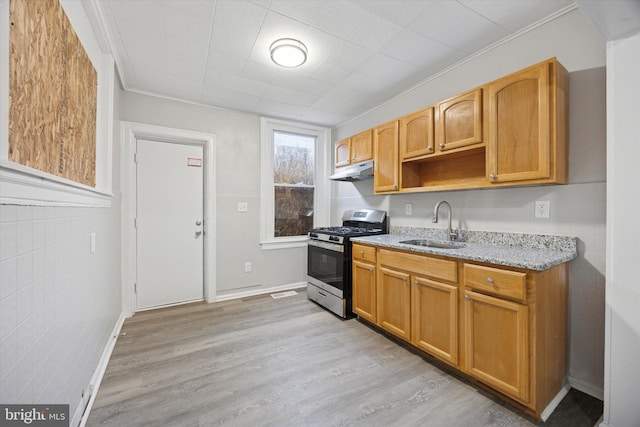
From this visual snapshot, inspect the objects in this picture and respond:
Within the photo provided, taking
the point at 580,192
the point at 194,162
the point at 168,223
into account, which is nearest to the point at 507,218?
the point at 580,192

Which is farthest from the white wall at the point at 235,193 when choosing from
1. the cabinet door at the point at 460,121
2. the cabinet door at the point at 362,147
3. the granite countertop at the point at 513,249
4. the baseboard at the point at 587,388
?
the baseboard at the point at 587,388

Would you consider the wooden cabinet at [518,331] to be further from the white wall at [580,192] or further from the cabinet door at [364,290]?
the cabinet door at [364,290]

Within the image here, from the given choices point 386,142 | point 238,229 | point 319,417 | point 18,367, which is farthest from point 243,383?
point 386,142

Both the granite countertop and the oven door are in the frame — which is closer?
the granite countertop

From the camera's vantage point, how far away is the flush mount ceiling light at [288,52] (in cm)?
205

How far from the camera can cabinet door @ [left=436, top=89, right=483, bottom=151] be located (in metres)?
1.95

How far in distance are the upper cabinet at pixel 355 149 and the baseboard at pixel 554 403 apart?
2.38 metres

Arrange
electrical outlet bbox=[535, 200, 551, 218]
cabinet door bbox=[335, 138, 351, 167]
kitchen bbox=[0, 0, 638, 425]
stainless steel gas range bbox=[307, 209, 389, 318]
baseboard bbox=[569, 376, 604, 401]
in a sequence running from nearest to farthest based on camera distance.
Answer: kitchen bbox=[0, 0, 638, 425] < baseboard bbox=[569, 376, 604, 401] < electrical outlet bbox=[535, 200, 551, 218] < stainless steel gas range bbox=[307, 209, 389, 318] < cabinet door bbox=[335, 138, 351, 167]

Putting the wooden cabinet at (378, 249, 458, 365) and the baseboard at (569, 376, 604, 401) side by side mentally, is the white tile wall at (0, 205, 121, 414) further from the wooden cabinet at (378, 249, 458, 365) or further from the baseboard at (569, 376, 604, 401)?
the baseboard at (569, 376, 604, 401)

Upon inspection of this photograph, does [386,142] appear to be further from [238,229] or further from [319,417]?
[319,417]

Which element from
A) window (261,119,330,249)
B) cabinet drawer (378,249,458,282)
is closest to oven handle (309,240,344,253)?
cabinet drawer (378,249,458,282)

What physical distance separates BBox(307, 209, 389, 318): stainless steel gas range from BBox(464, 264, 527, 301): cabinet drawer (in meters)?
1.30

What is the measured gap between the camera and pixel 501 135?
5.95 feet

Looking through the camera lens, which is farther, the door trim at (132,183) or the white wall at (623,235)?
the door trim at (132,183)
